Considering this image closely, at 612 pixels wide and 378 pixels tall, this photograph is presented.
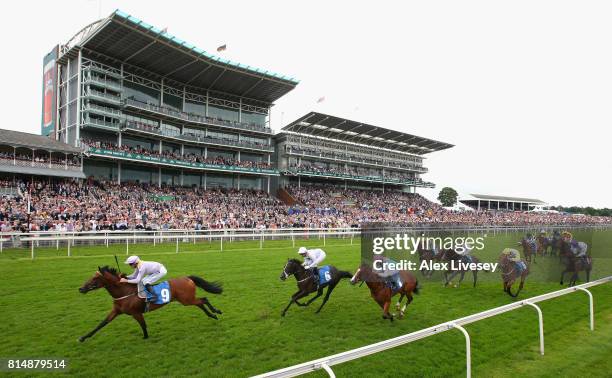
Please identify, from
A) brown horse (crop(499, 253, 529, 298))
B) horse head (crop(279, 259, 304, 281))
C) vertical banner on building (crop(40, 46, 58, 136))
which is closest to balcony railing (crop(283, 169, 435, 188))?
vertical banner on building (crop(40, 46, 58, 136))

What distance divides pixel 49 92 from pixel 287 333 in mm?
34892

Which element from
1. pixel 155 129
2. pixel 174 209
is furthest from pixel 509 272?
pixel 155 129

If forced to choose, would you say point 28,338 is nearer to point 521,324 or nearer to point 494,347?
point 494,347

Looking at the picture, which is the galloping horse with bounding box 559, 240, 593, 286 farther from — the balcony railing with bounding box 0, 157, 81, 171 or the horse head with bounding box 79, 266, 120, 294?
the balcony railing with bounding box 0, 157, 81, 171

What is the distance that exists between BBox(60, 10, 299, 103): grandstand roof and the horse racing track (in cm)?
2290

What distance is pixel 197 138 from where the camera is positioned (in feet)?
108

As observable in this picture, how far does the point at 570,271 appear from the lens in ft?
27.8

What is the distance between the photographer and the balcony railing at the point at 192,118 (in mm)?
29828

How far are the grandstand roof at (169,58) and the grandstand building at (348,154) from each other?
201 inches

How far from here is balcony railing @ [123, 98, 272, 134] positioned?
97.9ft

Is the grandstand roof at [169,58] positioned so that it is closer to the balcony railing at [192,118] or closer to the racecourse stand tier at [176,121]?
the racecourse stand tier at [176,121]

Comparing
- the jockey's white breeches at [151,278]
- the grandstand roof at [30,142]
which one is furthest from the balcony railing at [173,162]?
the jockey's white breeches at [151,278]

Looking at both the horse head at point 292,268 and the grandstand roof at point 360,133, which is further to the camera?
the grandstand roof at point 360,133

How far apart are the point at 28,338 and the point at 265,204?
26656 mm
